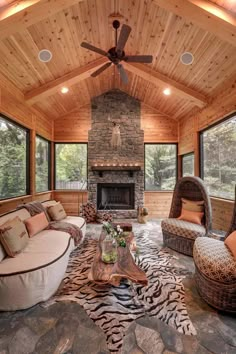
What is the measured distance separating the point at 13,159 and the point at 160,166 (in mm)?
4430

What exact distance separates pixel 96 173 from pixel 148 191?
184 centimetres

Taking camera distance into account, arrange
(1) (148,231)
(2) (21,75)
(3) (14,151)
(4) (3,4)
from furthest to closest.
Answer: (1) (148,231)
(3) (14,151)
(2) (21,75)
(4) (3,4)

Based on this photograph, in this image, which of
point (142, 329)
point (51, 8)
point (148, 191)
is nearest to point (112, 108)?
point (148, 191)

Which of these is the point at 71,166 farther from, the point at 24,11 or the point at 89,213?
the point at 24,11

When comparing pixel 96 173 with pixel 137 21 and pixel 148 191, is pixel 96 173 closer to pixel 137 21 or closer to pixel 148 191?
pixel 148 191

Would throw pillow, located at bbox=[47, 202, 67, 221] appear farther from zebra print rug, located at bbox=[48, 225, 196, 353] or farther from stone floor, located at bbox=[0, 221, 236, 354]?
stone floor, located at bbox=[0, 221, 236, 354]

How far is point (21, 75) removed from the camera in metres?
3.81

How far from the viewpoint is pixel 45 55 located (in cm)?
355

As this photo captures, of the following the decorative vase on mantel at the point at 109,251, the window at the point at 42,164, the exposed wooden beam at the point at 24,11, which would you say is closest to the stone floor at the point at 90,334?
the decorative vase on mantel at the point at 109,251

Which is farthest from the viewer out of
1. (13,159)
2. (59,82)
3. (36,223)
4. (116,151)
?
(116,151)

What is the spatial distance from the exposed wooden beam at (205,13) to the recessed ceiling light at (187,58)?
35.8 inches

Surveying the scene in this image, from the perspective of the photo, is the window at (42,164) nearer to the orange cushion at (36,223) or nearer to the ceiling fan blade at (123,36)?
the orange cushion at (36,223)

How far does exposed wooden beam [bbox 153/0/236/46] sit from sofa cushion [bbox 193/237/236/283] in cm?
288

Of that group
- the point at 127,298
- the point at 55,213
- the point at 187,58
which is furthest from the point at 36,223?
the point at 187,58
